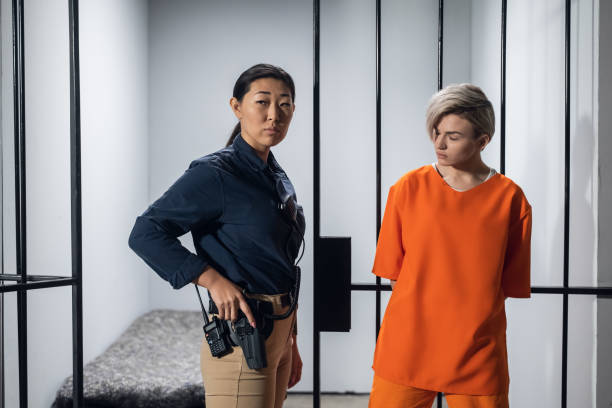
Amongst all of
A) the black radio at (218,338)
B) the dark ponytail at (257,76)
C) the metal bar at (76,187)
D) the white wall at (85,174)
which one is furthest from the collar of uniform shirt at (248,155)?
the white wall at (85,174)

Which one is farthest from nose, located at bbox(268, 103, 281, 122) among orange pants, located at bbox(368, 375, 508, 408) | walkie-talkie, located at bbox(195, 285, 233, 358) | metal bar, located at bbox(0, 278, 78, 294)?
metal bar, located at bbox(0, 278, 78, 294)

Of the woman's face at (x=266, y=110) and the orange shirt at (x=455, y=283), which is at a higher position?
the woman's face at (x=266, y=110)

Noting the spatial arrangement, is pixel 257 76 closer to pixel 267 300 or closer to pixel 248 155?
pixel 248 155

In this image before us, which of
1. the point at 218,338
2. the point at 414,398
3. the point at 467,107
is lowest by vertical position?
the point at 414,398

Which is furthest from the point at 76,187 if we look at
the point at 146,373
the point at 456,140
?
the point at 146,373

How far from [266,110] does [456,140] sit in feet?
1.43

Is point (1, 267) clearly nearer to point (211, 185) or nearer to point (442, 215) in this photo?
point (211, 185)

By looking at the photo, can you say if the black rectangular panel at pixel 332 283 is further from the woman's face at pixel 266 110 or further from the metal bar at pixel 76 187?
the metal bar at pixel 76 187

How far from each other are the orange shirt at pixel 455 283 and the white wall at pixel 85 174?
1.70 meters

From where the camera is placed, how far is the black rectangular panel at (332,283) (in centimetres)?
117

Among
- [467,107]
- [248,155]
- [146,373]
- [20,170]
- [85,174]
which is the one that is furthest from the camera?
[85,174]

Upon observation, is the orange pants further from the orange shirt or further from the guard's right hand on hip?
the guard's right hand on hip

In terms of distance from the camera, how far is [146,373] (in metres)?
2.31

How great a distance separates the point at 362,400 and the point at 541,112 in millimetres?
2197
